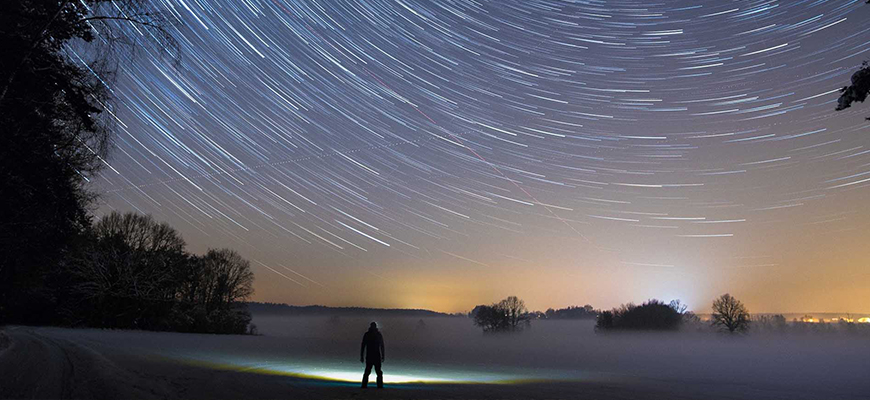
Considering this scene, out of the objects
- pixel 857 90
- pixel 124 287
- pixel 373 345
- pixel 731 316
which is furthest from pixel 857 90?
pixel 731 316

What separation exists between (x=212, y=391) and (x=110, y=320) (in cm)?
3863

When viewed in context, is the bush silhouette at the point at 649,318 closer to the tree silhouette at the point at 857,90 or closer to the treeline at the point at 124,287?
the treeline at the point at 124,287

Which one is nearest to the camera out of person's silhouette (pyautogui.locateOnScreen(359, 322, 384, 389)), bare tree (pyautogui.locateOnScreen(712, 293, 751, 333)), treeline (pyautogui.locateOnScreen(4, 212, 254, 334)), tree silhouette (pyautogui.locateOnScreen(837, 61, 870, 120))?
tree silhouette (pyautogui.locateOnScreen(837, 61, 870, 120))

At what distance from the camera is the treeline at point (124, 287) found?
1524 inches

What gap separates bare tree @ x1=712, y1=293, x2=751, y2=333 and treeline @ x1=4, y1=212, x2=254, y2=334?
92.7 m

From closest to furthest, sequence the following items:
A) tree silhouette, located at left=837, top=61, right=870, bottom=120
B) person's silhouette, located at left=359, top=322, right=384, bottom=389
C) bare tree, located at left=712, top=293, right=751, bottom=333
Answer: tree silhouette, located at left=837, top=61, right=870, bottom=120
person's silhouette, located at left=359, top=322, right=384, bottom=389
bare tree, located at left=712, top=293, right=751, bottom=333

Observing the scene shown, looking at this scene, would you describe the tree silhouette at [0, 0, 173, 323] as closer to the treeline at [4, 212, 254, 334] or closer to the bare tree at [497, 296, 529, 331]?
the treeline at [4, 212, 254, 334]

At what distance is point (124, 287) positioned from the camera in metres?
40.5

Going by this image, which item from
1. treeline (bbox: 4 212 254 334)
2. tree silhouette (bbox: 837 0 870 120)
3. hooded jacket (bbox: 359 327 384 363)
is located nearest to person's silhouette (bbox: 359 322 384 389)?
hooded jacket (bbox: 359 327 384 363)

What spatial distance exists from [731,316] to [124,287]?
103 meters

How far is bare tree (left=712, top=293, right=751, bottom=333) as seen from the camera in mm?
98875

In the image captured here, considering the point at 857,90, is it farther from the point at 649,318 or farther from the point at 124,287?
the point at 649,318

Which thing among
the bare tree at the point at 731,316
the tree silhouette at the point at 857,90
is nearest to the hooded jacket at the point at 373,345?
the tree silhouette at the point at 857,90

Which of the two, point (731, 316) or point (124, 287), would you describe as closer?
point (124, 287)
